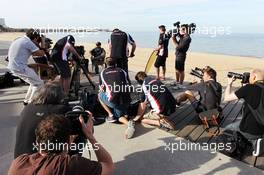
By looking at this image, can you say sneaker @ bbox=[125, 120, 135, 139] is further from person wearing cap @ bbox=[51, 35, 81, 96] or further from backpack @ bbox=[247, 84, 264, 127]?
person wearing cap @ bbox=[51, 35, 81, 96]

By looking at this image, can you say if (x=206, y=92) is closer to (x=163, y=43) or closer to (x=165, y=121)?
(x=165, y=121)

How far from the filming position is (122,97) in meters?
5.46

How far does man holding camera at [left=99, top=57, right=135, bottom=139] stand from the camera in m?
5.42

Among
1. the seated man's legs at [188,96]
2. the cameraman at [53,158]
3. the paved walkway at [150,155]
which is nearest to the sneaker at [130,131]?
the paved walkway at [150,155]

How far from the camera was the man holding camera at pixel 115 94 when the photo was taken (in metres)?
5.42

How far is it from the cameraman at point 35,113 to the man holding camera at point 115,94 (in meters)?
2.22

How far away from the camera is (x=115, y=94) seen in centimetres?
540

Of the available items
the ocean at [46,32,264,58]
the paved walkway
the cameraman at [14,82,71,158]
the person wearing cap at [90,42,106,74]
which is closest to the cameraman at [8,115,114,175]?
the cameraman at [14,82,71,158]

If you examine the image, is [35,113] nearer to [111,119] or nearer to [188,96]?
[111,119]

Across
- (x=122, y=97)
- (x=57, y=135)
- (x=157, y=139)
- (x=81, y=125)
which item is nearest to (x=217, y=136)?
(x=157, y=139)

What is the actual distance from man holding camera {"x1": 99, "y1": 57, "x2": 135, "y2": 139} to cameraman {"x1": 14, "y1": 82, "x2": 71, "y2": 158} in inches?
87.3

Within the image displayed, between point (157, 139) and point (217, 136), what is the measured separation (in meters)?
0.81

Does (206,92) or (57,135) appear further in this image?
(206,92)

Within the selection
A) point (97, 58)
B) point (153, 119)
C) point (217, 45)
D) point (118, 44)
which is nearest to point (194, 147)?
point (153, 119)
